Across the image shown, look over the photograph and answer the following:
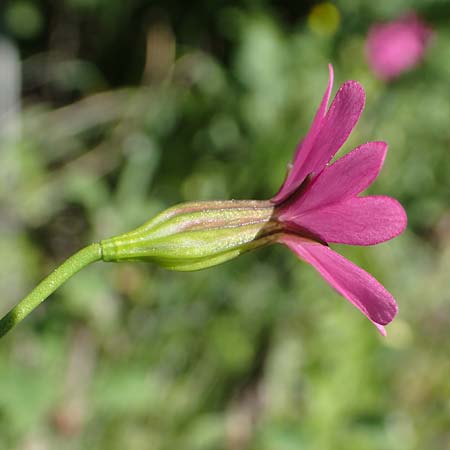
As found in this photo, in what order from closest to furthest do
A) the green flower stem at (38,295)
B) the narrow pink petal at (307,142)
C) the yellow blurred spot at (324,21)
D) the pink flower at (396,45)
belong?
the green flower stem at (38,295), the narrow pink petal at (307,142), the yellow blurred spot at (324,21), the pink flower at (396,45)

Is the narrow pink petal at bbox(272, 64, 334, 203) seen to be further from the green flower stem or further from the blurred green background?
the blurred green background

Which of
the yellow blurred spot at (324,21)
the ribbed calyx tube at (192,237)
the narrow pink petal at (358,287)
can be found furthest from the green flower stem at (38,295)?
the yellow blurred spot at (324,21)

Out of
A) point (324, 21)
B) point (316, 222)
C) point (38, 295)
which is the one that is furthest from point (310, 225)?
point (324, 21)

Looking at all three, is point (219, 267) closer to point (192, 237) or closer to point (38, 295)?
point (192, 237)

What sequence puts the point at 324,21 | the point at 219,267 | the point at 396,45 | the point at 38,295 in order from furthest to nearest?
the point at 396,45 → the point at 324,21 → the point at 219,267 → the point at 38,295

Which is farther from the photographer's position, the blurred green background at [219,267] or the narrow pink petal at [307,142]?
the blurred green background at [219,267]

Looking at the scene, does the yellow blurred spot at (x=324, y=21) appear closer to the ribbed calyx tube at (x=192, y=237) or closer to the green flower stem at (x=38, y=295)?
the ribbed calyx tube at (x=192, y=237)
